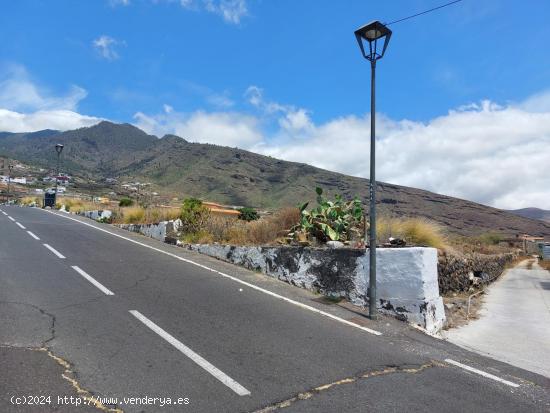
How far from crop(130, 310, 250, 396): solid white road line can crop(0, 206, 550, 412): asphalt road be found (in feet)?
0.05

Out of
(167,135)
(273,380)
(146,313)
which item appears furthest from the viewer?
(167,135)

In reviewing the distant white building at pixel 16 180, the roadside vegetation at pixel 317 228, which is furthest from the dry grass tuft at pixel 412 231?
the distant white building at pixel 16 180

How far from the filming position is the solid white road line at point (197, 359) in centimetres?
451

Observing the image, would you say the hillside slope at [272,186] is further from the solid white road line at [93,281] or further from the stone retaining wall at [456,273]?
the solid white road line at [93,281]

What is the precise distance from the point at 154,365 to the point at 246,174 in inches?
4654

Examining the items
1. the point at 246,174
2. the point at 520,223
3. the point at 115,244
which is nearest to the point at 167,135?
the point at 246,174

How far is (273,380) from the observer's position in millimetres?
4781

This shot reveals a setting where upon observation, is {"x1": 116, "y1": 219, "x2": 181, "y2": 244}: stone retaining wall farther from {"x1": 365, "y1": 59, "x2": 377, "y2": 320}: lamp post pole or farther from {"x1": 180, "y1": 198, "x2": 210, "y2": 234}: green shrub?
{"x1": 365, "y1": 59, "x2": 377, "y2": 320}: lamp post pole

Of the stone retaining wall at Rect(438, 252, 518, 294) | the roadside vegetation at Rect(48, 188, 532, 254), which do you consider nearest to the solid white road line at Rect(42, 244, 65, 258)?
the roadside vegetation at Rect(48, 188, 532, 254)

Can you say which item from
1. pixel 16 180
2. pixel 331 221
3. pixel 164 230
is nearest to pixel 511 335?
pixel 331 221

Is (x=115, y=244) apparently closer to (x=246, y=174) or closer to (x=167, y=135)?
(x=246, y=174)

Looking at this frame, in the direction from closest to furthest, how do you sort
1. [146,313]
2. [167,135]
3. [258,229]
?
[146,313] → [258,229] → [167,135]

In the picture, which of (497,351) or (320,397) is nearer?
(320,397)

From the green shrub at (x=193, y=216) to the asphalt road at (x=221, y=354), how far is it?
709 cm
